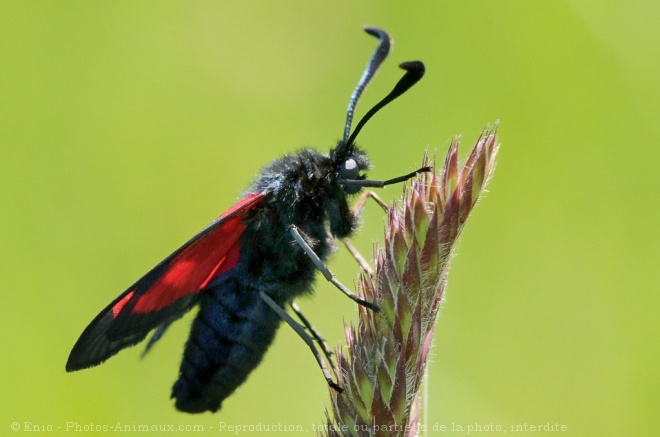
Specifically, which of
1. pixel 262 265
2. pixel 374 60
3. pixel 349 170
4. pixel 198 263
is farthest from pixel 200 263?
pixel 374 60

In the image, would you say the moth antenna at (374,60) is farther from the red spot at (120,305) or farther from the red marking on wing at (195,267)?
the red spot at (120,305)

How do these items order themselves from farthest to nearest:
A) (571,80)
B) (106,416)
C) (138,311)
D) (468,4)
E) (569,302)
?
(468,4)
(571,80)
(569,302)
(106,416)
(138,311)

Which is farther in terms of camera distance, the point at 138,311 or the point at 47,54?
the point at 47,54

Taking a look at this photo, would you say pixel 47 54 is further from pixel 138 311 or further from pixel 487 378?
pixel 487 378

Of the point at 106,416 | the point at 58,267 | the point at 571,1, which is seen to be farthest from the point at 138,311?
the point at 571,1

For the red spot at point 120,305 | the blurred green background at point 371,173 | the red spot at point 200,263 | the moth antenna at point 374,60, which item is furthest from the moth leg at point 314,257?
the blurred green background at point 371,173

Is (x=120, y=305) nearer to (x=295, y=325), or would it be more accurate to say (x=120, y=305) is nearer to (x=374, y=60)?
(x=295, y=325)

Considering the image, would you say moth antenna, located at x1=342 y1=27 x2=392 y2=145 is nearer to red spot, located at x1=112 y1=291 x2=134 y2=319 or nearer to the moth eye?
the moth eye

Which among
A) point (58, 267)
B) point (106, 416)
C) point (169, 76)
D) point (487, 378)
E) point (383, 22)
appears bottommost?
point (106, 416)
